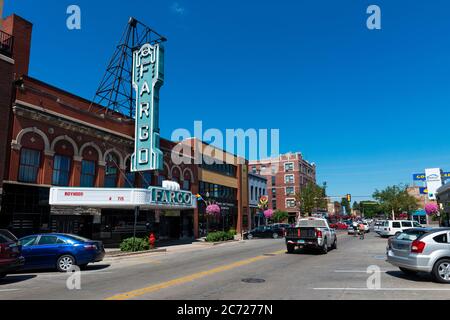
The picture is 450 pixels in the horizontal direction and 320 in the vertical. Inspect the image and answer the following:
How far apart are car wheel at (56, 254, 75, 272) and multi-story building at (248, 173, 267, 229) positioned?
41.1 meters

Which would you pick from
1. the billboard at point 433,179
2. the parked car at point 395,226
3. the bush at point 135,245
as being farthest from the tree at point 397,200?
the bush at point 135,245

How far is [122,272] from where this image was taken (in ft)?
45.6

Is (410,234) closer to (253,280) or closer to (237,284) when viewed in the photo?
(253,280)

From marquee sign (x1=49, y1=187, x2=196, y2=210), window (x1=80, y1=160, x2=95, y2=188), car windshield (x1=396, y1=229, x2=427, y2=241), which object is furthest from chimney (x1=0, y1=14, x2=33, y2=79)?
car windshield (x1=396, y1=229, x2=427, y2=241)

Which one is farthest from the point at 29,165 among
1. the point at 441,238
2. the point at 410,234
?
the point at 441,238

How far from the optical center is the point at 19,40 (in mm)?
22953

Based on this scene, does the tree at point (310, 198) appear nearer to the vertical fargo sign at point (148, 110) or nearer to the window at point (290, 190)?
the window at point (290, 190)

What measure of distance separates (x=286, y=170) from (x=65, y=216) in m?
66.2

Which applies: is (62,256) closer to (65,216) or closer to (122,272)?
(122,272)

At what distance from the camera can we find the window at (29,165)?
70.7 ft

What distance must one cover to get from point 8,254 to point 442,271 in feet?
42.2

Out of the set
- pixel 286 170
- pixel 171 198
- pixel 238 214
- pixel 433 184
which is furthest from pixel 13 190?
pixel 286 170

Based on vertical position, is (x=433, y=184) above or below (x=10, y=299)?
above

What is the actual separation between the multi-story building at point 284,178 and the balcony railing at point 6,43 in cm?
6734
